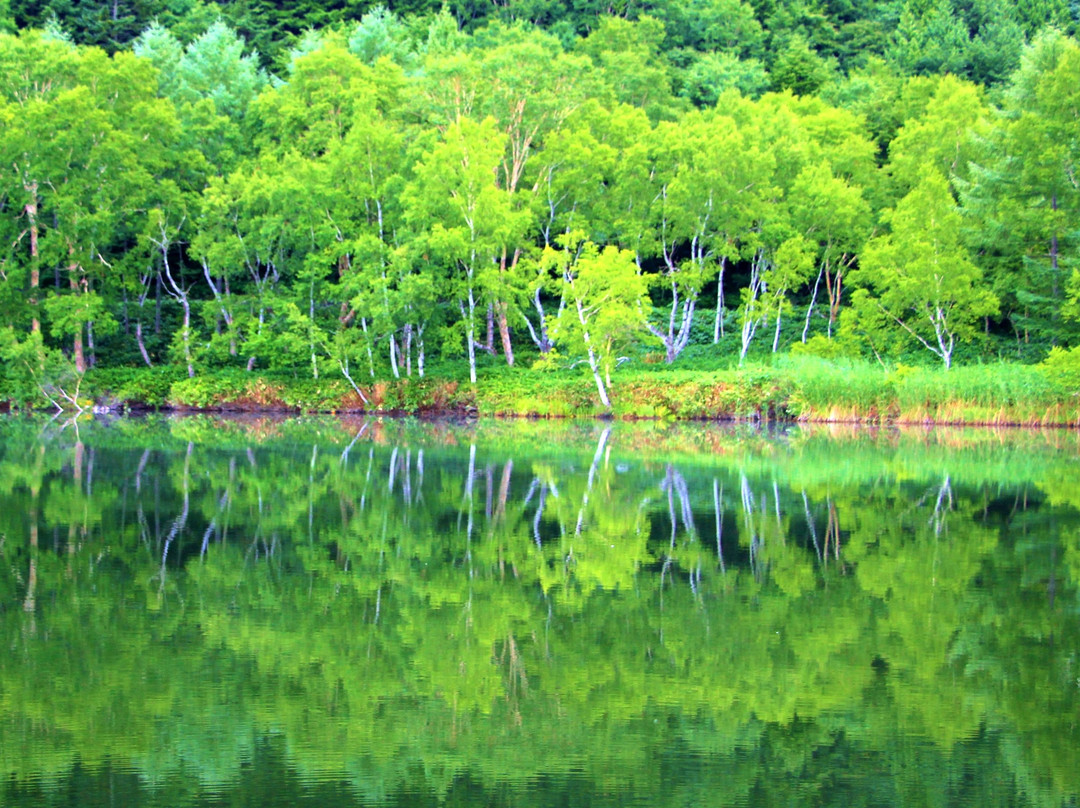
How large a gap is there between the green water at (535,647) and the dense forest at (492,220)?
76.5 feet

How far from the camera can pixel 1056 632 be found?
8625 millimetres

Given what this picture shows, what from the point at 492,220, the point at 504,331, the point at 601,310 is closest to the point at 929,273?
the point at 601,310

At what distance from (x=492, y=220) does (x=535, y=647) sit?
32031 mm

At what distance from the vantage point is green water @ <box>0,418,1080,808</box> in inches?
227

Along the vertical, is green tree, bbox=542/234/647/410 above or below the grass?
above

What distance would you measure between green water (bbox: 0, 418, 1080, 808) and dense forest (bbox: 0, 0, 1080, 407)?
76.5 feet

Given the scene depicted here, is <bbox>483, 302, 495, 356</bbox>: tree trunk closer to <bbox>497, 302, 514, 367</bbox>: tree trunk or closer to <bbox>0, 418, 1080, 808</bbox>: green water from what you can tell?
<bbox>497, 302, 514, 367</bbox>: tree trunk

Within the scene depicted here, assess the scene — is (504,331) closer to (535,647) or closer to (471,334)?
(471,334)

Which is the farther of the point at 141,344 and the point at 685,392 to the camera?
the point at 141,344

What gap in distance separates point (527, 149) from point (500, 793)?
4000cm

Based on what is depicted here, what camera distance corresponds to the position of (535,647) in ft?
Result: 25.9

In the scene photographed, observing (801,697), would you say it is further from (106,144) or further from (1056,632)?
(106,144)

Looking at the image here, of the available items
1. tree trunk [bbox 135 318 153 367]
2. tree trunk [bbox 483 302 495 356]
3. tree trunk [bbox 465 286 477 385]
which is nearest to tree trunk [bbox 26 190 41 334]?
tree trunk [bbox 135 318 153 367]

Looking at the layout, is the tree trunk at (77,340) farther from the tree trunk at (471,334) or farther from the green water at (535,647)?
the green water at (535,647)
